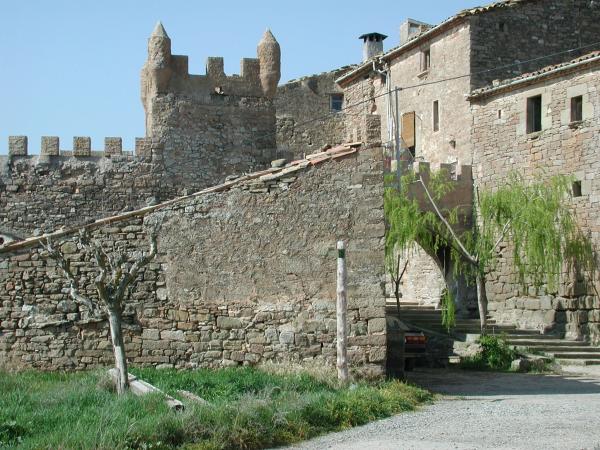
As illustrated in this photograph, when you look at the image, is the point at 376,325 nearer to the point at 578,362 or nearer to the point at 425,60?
the point at 578,362

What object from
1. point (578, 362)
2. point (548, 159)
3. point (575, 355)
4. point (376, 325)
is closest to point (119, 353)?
point (376, 325)

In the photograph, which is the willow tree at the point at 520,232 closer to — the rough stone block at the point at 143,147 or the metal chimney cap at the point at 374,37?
the rough stone block at the point at 143,147

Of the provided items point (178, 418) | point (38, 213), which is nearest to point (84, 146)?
point (38, 213)

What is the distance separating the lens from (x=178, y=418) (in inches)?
376

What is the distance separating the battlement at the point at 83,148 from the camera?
79.2 ft

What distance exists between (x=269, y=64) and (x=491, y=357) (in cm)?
990

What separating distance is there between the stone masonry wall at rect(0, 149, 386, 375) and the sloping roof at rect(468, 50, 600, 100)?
1060 cm

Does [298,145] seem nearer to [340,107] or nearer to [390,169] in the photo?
[340,107]

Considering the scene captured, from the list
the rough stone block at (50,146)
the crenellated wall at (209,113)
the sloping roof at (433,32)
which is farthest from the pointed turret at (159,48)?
the sloping roof at (433,32)

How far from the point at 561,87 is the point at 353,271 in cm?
1190

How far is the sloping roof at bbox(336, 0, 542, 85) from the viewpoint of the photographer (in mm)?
26922

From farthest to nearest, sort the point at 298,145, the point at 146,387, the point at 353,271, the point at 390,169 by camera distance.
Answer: the point at 298,145 → the point at 390,169 → the point at 353,271 → the point at 146,387

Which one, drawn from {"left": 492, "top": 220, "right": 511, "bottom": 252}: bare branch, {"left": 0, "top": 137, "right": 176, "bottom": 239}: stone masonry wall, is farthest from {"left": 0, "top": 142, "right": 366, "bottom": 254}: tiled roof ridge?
{"left": 0, "top": 137, "right": 176, "bottom": 239}: stone masonry wall

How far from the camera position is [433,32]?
94.1ft
